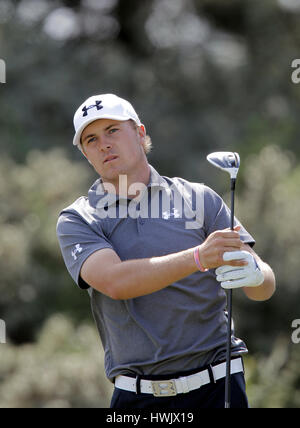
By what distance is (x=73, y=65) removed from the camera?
14664 millimetres

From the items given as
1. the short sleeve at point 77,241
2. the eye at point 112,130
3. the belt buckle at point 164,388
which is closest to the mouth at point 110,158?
the eye at point 112,130

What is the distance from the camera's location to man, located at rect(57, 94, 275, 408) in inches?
109

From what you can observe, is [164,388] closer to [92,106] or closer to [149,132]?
[92,106]

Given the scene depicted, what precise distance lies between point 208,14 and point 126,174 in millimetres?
13435

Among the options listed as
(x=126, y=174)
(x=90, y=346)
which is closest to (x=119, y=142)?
(x=126, y=174)

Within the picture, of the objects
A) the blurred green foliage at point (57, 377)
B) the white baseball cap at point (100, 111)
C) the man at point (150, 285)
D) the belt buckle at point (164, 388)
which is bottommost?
the blurred green foliage at point (57, 377)

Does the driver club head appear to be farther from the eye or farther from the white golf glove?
the eye

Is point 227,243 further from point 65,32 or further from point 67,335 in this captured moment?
point 65,32

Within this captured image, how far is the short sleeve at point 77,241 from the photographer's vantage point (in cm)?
280

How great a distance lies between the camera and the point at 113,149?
9.80 feet

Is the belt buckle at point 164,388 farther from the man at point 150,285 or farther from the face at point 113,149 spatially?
the face at point 113,149

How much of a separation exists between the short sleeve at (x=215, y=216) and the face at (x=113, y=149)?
296 millimetres

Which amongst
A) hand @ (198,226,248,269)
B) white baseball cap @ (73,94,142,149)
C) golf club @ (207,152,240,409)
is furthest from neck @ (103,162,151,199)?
hand @ (198,226,248,269)

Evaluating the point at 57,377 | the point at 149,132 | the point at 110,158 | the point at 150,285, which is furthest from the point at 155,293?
the point at 149,132
